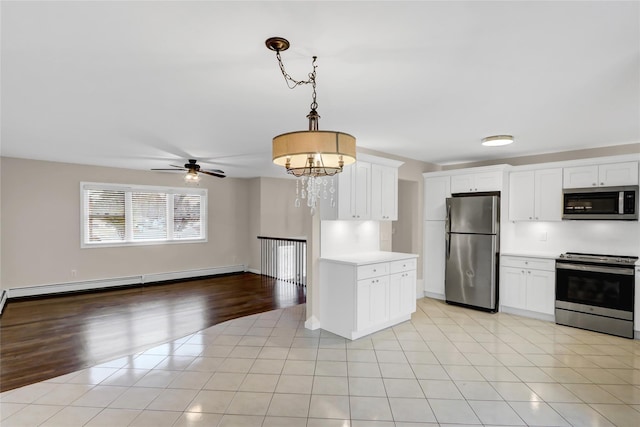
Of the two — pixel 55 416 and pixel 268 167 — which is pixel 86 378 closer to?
pixel 55 416

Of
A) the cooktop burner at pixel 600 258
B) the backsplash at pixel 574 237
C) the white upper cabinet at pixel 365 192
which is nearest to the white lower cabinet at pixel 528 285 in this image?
the cooktop burner at pixel 600 258

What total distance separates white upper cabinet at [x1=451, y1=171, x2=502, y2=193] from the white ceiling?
1104 mm

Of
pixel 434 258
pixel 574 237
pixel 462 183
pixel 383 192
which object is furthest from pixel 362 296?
pixel 574 237

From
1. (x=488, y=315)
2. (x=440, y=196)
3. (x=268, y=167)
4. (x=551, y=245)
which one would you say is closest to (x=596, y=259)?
(x=551, y=245)

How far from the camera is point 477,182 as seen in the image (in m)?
5.33

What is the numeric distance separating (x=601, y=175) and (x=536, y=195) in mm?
790

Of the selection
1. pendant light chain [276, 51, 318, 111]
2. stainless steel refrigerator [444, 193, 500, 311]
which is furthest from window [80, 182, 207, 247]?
pendant light chain [276, 51, 318, 111]

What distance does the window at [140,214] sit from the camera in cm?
647

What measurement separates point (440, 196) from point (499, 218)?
39.8 inches

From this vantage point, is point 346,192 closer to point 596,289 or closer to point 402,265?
point 402,265

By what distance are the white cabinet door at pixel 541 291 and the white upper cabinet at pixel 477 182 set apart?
53.9 inches

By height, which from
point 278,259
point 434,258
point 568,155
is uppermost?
point 568,155

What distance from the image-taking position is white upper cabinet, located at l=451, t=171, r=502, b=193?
5.14m

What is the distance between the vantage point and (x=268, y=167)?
22.1 feet
